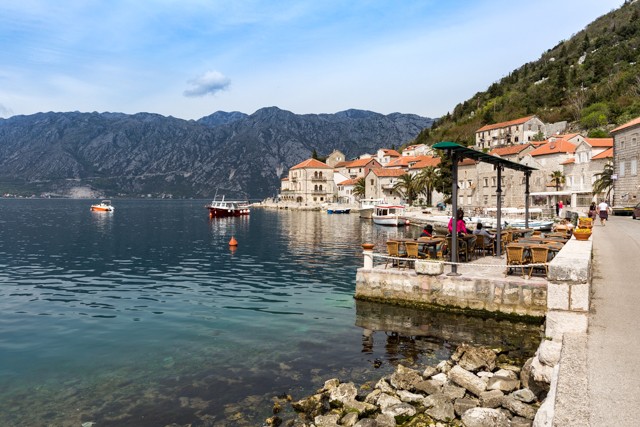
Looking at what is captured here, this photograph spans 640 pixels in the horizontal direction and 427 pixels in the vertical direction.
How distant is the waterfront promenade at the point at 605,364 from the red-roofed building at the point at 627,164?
130ft

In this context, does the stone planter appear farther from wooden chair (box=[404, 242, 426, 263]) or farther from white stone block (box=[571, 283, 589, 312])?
white stone block (box=[571, 283, 589, 312])

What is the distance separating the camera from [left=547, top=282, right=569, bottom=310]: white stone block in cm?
842

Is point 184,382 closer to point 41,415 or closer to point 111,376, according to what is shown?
point 111,376

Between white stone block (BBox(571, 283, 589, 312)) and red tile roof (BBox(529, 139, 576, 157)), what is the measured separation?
236ft

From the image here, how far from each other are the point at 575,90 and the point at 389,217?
9137cm

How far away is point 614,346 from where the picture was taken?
7.26 m

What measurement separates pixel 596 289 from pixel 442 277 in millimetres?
5555

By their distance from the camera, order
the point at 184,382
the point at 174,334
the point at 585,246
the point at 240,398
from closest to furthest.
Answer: the point at 240,398
the point at 184,382
the point at 585,246
the point at 174,334

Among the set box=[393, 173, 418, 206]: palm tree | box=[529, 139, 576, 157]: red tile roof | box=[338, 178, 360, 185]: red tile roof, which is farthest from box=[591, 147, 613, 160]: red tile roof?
box=[338, 178, 360, 185]: red tile roof

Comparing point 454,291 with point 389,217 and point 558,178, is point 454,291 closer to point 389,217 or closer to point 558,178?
point 389,217

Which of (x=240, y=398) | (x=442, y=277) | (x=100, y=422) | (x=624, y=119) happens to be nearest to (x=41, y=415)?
(x=100, y=422)

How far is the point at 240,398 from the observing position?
997 cm

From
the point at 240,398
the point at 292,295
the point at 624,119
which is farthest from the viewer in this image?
the point at 624,119

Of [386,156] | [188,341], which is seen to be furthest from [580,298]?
[386,156]
